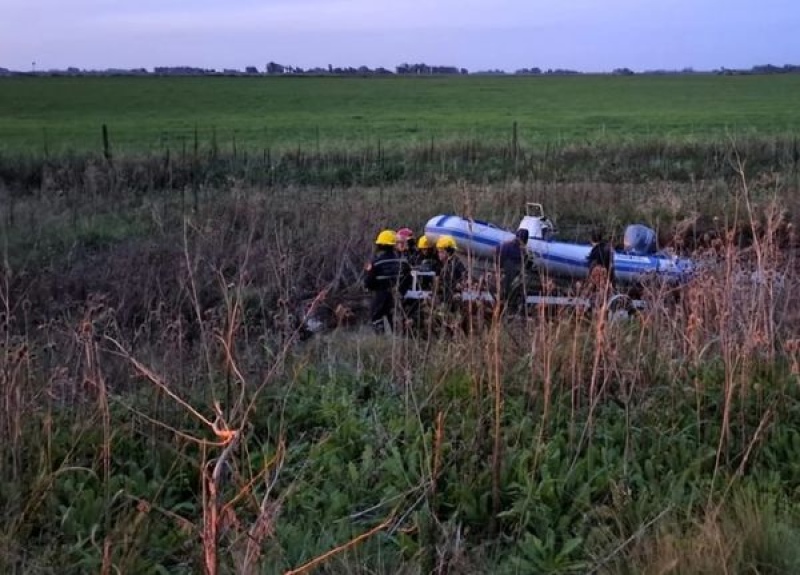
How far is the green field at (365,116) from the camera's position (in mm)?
33125

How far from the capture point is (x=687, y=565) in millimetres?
3072

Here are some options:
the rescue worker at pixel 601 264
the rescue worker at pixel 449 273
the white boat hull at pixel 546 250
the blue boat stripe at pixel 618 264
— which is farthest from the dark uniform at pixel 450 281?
the blue boat stripe at pixel 618 264

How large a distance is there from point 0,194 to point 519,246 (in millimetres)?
12106

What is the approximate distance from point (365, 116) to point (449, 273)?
140 ft

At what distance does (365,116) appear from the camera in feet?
163

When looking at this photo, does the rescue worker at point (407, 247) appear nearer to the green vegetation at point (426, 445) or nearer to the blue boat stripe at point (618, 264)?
the blue boat stripe at point (618, 264)

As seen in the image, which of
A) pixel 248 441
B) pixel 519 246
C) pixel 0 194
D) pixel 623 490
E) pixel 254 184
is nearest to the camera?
pixel 623 490

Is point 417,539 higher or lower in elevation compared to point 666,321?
lower

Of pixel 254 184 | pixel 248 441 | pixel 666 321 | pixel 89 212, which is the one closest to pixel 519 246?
pixel 666 321

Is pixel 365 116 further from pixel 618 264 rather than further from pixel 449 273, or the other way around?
pixel 449 273

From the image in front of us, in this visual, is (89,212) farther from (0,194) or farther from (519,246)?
(519,246)

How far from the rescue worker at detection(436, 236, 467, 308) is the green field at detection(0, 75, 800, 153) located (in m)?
16.0

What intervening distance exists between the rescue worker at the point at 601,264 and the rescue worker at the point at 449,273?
93cm

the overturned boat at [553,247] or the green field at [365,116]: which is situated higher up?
the green field at [365,116]
